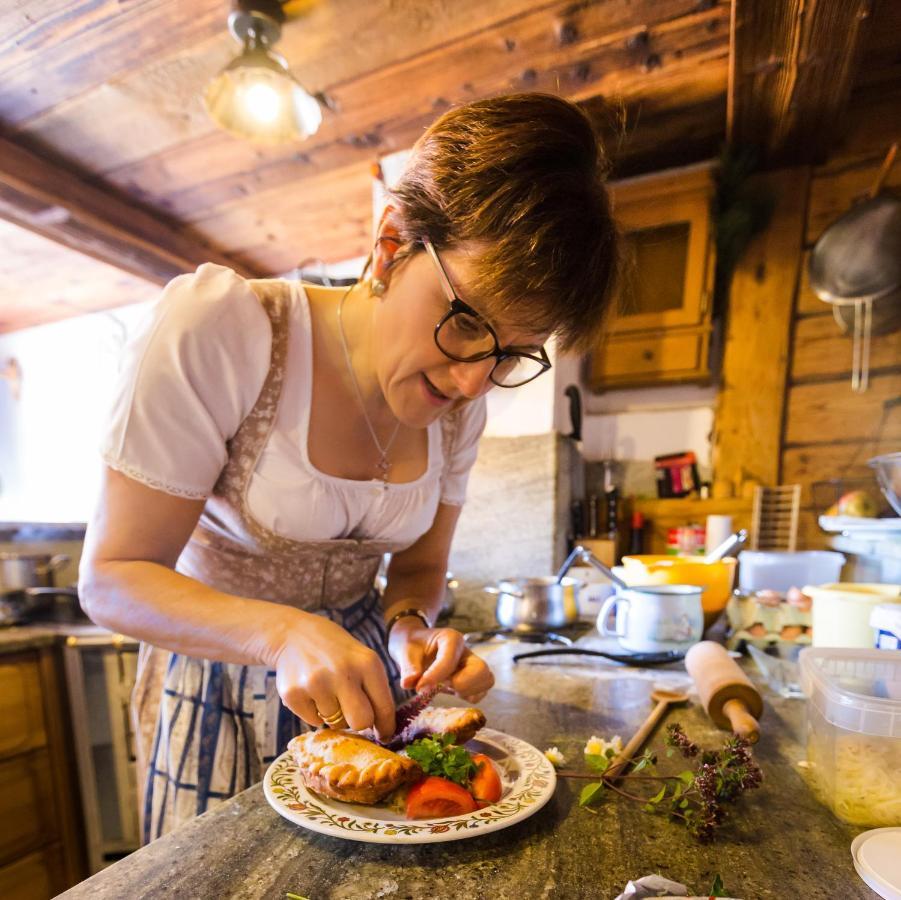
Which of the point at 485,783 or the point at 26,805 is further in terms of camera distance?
the point at 26,805

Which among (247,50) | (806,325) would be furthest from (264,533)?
(806,325)

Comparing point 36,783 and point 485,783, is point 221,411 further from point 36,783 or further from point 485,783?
point 36,783

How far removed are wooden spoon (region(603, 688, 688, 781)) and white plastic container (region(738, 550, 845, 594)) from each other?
681 millimetres

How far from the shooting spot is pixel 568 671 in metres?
1.08

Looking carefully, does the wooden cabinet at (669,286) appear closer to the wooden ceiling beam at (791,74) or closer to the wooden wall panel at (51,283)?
the wooden ceiling beam at (791,74)

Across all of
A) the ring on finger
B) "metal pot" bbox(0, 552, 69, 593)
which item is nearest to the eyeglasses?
the ring on finger

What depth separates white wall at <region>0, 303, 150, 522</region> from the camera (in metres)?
2.94

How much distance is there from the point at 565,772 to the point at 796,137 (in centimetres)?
195

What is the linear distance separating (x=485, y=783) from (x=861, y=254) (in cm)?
187

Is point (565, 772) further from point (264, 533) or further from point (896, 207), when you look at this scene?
point (896, 207)

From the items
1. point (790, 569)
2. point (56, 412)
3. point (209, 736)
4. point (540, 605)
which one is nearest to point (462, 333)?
point (209, 736)

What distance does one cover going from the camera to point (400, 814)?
55 centimetres

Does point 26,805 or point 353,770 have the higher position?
point 353,770

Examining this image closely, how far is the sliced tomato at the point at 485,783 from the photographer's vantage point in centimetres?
54
